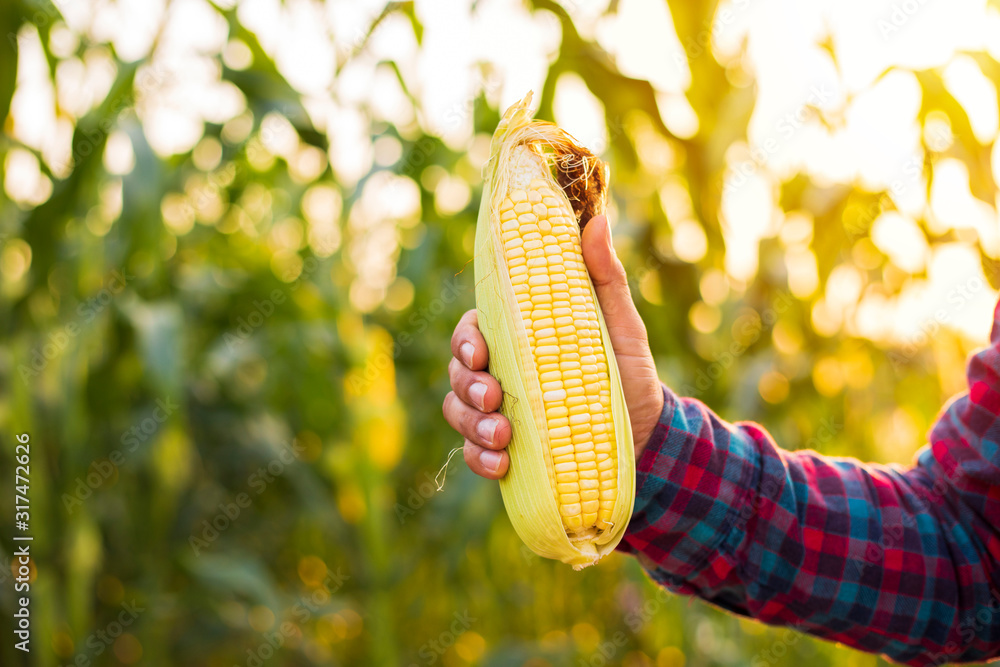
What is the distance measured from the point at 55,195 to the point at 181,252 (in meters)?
0.89

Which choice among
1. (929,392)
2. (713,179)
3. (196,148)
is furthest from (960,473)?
(196,148)

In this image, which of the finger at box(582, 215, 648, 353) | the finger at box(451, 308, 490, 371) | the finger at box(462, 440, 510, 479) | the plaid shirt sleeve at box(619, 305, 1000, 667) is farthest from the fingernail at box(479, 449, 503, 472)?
the plaid shirt sleeve at box(619, 305, 1000, 667)

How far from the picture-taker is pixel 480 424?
0.88 meters

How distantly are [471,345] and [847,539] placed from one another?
0.81m

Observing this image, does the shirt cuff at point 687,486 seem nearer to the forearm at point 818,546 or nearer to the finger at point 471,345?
the forearm at point 818,546

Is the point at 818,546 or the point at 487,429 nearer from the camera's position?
the point at 487,429

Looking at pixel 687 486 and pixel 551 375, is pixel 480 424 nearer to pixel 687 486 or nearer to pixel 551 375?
pixel 551 375

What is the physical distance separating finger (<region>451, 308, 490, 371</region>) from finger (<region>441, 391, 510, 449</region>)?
7cm

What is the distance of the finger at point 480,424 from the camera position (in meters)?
0.85

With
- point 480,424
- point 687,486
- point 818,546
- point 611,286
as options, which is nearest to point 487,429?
point 480,424

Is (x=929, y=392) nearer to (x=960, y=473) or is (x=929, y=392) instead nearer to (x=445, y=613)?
(x=960, y=473)

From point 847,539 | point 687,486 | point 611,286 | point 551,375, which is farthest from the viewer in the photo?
point 847,539

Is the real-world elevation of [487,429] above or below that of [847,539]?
above

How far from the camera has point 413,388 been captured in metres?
2.78
